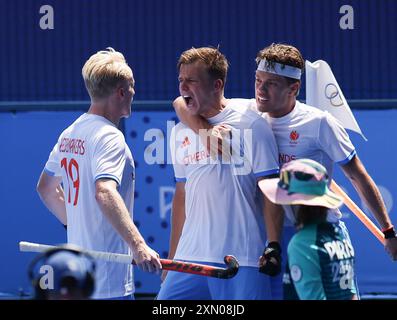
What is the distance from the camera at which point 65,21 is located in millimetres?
9109

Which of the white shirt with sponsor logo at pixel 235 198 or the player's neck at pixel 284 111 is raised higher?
the player's neck at pixel 284 111

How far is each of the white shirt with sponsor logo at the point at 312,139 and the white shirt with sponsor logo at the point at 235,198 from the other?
0.37 feet

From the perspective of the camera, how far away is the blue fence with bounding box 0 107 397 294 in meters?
8.38

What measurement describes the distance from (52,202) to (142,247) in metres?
1.01

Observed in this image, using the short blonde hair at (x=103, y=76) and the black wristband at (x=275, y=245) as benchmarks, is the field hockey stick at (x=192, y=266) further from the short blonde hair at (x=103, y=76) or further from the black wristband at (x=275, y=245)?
the short blonde hair at (x=103, y=76)

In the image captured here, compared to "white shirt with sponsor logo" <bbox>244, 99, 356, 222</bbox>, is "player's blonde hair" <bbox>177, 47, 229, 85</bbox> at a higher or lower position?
higher

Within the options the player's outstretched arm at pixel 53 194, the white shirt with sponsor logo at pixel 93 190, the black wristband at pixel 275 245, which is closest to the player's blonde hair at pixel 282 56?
the white shirt with sponsor logo at pixel 93 190

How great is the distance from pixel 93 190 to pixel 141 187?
125 inches

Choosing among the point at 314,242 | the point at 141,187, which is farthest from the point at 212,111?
the point at 141,187

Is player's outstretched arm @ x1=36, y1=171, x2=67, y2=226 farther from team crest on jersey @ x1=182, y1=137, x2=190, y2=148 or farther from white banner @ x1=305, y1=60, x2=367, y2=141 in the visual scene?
white banner @ x1=305, y1=60, x2=367, y2=141

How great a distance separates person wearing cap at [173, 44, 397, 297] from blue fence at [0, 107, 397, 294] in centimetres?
279

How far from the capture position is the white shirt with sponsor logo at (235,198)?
532 cm

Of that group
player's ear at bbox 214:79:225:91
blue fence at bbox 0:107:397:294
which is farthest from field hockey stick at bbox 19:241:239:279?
blue fence at bbox 0:107:397:294

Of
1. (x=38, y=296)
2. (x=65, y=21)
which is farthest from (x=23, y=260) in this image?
(x=38, y=296)
